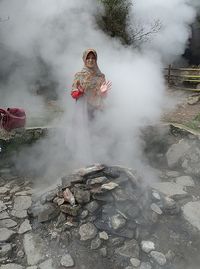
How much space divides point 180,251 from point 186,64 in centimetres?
967

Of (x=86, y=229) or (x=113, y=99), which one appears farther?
(x=113, y=99)

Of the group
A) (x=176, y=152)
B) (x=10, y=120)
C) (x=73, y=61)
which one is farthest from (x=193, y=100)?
(x=10, y=120)

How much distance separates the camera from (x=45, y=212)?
464cm

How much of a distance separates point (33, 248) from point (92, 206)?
2.75 ft

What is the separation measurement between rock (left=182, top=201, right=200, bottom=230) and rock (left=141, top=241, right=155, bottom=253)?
0.73 metres

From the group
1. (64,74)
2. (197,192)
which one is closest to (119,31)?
(64,74)

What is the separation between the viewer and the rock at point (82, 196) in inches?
178

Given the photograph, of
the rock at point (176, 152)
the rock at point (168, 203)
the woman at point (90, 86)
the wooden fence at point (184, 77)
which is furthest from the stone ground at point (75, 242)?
the wooden fence at point (184, 77)

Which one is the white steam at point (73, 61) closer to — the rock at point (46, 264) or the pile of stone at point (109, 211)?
the pile of stone at point (109, 211)

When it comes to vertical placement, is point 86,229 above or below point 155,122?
below

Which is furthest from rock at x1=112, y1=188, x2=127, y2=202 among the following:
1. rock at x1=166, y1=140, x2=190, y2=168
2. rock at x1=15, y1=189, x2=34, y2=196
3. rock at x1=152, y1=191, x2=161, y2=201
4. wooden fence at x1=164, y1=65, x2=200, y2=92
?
wooden fence at x1=164, y1=65, x2=200, y2=92

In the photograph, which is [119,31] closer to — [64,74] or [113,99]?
[64,74]

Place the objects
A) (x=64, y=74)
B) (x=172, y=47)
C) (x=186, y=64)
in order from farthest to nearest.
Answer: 1. (x=186, y=64)
2. (x=172, y=47)
3. (x=64, y=74)

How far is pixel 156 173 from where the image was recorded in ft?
20.1
